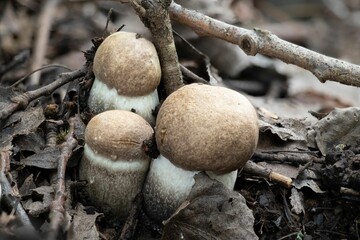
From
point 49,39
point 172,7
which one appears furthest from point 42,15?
point 172,7

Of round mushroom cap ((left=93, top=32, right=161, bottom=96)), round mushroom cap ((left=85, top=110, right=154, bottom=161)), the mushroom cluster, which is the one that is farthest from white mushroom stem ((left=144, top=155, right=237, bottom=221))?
round mushroom cap ((left=93, top=32, right=161, bottom=96))

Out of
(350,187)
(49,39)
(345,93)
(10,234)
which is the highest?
(10,234)

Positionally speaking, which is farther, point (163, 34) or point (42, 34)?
point (42, 34)

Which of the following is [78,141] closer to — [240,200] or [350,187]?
[240,200]

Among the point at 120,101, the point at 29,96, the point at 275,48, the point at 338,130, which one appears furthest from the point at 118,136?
the point at 338,130

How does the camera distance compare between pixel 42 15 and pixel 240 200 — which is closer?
pixel 240 200

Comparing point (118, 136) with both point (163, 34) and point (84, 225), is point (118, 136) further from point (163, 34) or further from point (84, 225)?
point (163, 34)
